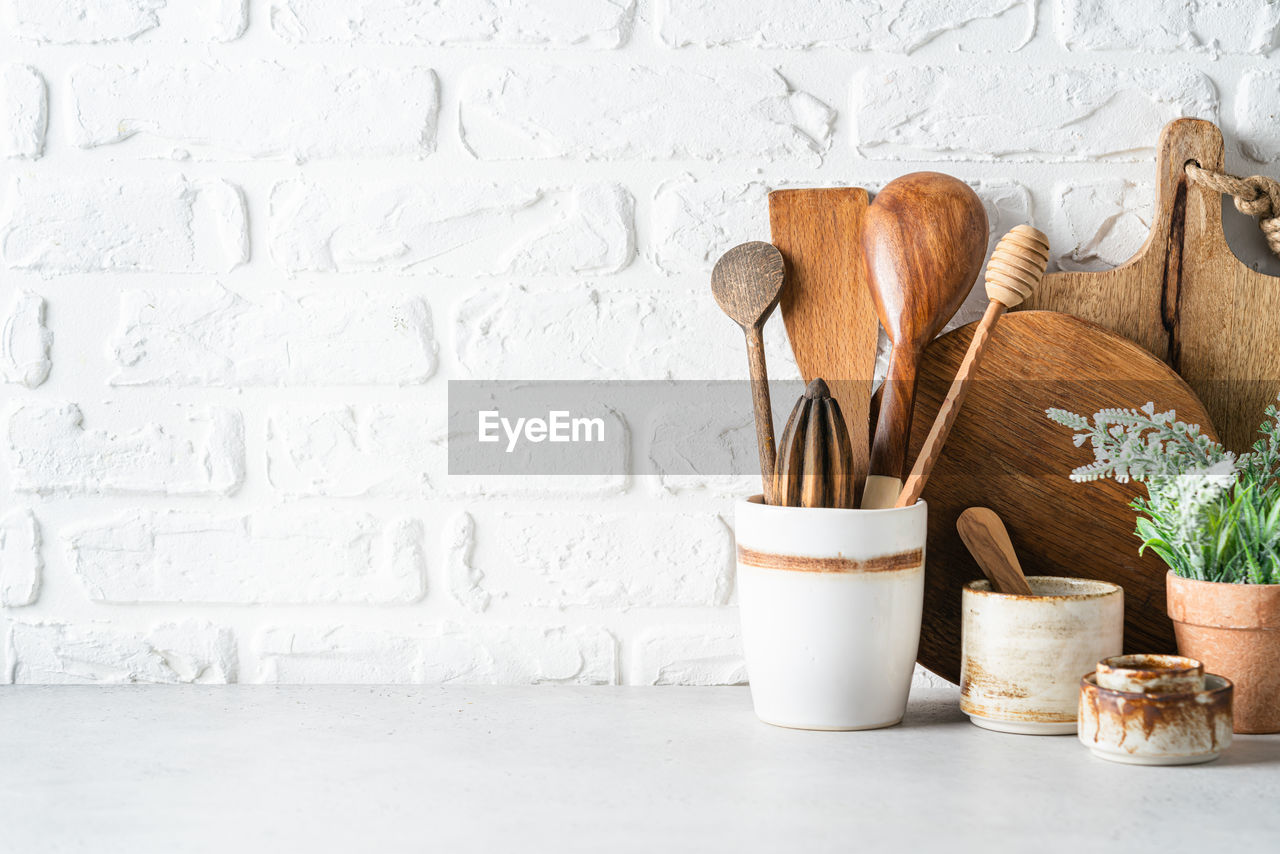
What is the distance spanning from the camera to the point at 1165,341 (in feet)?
2.92

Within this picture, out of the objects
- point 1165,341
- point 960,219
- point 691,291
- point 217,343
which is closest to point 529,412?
point 691,291

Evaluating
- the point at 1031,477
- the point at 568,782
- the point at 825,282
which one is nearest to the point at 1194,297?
the point at 1031,477

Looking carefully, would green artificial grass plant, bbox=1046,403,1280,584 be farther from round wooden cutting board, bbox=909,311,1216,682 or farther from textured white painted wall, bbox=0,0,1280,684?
textured white painted wall, bbox=0,0,1280,684

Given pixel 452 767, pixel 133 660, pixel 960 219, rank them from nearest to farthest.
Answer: pixel 452 767 → pixel 960 219 → pixel 133 660

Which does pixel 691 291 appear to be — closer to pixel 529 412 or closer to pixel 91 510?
pixel 529 412

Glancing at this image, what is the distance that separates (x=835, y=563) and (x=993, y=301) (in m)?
0.24

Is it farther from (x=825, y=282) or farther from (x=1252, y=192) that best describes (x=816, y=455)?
(x=1252, y=192)

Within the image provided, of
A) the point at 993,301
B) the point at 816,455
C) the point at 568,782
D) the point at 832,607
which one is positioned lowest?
the point at 568,782

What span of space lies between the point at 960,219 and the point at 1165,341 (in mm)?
208

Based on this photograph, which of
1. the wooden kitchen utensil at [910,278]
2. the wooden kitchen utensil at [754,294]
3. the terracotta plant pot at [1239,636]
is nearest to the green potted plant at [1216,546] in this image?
the terracotta plant pot at [1239,636]

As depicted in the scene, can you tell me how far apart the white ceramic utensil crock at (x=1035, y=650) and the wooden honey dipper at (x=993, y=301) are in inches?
3.9

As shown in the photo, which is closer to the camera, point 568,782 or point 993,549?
point 568,782

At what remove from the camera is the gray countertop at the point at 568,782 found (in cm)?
63

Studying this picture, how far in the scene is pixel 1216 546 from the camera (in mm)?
781
